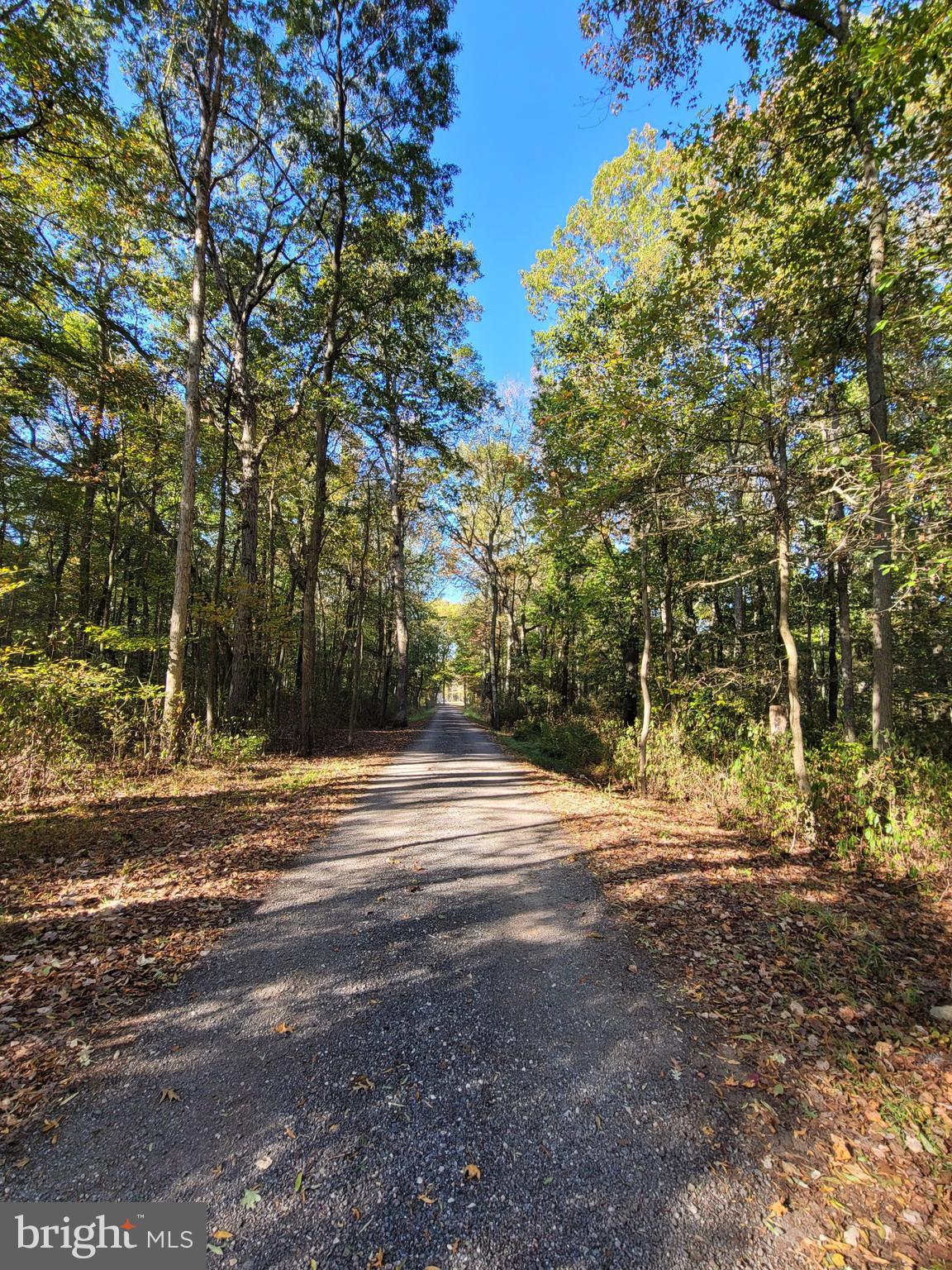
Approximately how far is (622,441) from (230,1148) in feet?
27.9

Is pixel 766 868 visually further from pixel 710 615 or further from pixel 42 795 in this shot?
pixel 710 615

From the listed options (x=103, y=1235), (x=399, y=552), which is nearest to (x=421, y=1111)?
(x=103, y=1235)

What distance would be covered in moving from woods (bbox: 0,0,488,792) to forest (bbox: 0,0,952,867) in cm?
9

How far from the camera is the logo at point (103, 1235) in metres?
1.73

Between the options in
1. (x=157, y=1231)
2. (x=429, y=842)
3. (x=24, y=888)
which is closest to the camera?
(x=157, y=1231)

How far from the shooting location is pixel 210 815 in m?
6.41

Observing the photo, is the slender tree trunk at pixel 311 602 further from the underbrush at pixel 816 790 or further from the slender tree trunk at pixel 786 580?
the slender tree trunk at pixel 786 580

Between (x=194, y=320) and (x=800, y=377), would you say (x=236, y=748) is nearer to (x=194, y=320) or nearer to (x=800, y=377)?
(x=194, y=320)

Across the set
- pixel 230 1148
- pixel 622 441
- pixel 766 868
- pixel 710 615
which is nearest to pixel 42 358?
pixel 622 441

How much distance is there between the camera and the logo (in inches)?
68.0

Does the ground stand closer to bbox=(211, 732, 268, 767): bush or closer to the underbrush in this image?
the underbrush

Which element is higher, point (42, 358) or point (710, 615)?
point (42, 358)

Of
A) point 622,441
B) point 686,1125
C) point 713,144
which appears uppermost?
point 713,144

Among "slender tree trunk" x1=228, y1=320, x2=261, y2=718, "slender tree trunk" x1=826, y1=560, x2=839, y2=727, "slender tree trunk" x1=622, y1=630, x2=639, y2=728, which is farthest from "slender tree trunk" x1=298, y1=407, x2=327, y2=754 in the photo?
"slender tree trunk" x1=826, y1=560, x2=839, y2=727
